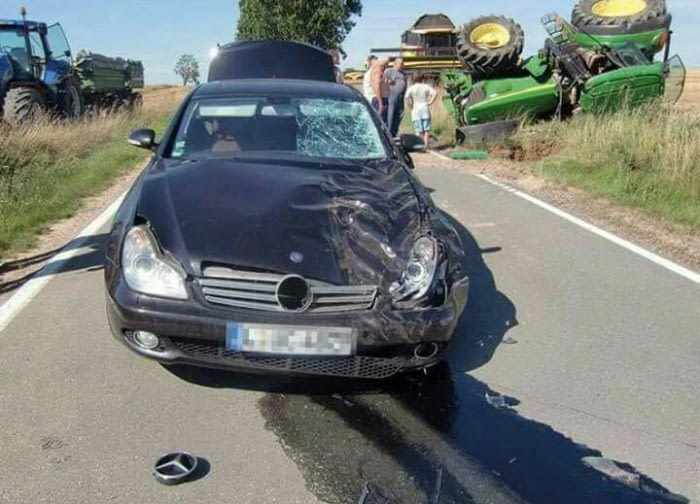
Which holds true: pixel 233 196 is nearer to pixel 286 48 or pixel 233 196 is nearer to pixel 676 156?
pixel 676 156

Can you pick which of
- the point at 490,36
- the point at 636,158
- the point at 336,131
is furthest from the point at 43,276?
the point at 490,36

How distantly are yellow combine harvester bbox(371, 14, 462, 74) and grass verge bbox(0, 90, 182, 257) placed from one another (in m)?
16.4

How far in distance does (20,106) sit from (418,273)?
40.9 feet

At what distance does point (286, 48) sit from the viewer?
1295 cm

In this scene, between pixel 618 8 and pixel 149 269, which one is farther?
pixel 618 8

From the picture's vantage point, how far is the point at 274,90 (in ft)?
17.7

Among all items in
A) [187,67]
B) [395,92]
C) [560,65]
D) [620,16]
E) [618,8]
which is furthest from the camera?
[187,67]

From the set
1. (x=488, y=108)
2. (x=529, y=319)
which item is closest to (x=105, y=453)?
(x=529, y=319)

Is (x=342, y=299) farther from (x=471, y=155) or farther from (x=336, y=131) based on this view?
(x=471, y=155)

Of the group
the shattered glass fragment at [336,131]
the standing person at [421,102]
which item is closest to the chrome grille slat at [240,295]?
the shattered glass fragment at [336,131]

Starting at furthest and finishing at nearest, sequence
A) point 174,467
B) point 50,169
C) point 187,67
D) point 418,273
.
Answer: point 187,67
point 50,169
point 418,273
point 174,467

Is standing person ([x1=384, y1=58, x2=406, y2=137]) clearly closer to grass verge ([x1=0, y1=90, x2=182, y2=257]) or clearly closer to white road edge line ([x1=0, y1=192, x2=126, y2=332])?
grass verge ([x1=0, y1=90, x2=182, y2=257])

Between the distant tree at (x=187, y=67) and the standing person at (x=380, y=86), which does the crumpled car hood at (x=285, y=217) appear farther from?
the distant tree at (x=187, y=67)

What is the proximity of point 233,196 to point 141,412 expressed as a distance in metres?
1.27
